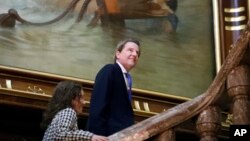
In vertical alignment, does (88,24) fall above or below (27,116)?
above

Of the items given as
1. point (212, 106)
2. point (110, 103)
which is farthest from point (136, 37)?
point (212, 106)

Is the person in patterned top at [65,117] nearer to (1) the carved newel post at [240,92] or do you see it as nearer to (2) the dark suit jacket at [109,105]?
(2) the dark suit jacket at [109,105]

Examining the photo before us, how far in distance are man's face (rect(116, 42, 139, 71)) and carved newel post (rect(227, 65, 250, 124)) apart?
0.95 meters

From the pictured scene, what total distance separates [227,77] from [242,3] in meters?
4.18

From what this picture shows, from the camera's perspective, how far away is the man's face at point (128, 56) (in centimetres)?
445

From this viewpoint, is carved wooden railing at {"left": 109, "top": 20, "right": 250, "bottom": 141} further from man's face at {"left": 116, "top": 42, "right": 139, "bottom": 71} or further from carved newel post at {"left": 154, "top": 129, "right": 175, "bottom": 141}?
man's face at {"left": 116, "top": 42, "right": 139, "bottom": 71}

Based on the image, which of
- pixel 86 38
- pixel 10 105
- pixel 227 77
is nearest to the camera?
pixel 227 77

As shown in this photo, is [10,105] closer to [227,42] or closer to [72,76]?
[72,76]

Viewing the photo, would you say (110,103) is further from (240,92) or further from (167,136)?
(240,92)

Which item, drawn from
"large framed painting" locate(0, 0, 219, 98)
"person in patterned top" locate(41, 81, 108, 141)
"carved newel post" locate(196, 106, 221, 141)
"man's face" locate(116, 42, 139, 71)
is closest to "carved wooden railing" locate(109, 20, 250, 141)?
"carved newel post" locate(196, 106, 221, 141)

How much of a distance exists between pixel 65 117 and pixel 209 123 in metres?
0.81

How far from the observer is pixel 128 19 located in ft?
24.1

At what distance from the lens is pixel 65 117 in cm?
376

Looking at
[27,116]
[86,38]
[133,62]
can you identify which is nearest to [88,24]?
[86,38]
